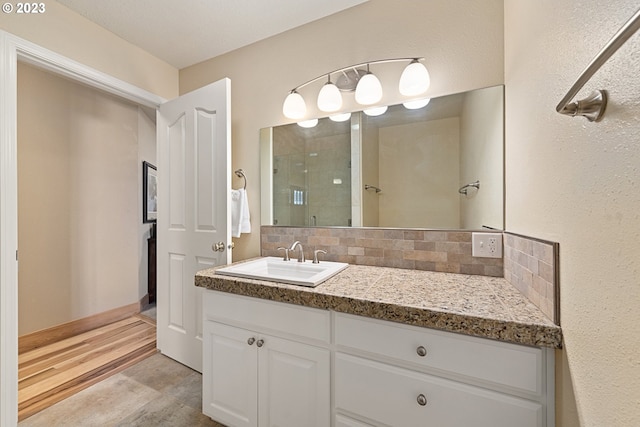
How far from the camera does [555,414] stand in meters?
0.75

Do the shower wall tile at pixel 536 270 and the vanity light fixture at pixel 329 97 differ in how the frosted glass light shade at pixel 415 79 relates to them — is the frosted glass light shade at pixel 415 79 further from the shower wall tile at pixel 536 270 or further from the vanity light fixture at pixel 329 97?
the shower wall tile at pixel 536 270

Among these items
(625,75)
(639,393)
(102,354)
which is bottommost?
(102,354)

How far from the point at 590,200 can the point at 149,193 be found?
3.87m

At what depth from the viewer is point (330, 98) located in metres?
1.65

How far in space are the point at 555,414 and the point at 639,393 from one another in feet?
1.48

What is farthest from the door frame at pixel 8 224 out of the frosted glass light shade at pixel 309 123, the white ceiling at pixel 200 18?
the frosted glass light shade at pixel 309 123

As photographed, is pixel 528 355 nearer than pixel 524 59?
Yes

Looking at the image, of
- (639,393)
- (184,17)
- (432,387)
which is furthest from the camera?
(184,17)

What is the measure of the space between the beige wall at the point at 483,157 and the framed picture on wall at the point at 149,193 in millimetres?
3239

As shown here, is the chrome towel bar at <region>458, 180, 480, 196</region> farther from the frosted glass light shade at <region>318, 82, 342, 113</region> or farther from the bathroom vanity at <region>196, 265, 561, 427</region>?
the frosted glass light shade at <region>318, 82, 342, 113</region>

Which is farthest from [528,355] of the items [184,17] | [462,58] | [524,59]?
[184,17]

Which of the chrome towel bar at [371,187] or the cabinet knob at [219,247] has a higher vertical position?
the chrome towel bar at [371,187]

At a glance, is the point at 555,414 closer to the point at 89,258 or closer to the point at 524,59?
the point at 524,59

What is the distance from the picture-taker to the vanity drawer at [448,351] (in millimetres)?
767
